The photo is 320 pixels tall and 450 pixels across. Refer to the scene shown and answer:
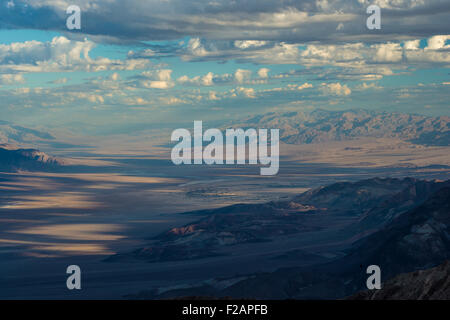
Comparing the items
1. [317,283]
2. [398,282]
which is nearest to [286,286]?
[317,283]

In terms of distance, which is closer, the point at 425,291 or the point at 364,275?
the point at 425,291

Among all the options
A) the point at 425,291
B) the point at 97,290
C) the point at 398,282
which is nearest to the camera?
the point at 425,291
